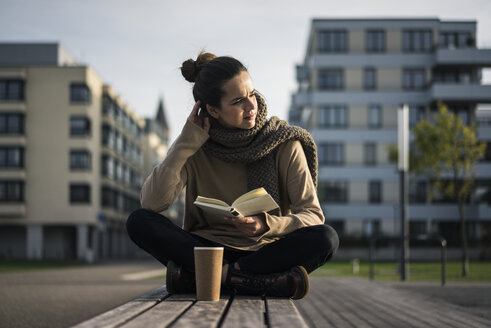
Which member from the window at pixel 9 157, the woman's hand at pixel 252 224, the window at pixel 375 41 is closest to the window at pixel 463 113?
the window at pixel 375 41

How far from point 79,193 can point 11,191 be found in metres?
4.85

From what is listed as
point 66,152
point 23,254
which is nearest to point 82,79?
point 66,152

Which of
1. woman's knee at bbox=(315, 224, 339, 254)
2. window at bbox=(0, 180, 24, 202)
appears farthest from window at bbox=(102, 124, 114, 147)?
woman's knee at bbox=(315, 224, 339, 254)

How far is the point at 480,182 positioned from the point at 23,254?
1348 inches

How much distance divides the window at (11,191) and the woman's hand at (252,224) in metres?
46.4

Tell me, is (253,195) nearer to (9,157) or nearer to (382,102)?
(382,102)

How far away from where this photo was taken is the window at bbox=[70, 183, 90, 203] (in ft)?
154

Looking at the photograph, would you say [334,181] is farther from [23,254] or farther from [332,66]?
[23,254]

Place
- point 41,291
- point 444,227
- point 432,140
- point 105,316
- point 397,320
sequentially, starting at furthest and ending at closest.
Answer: point 444,227
point 432,140
point 41,291
point 397,320
point 105,316

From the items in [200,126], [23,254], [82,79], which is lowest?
[23,254]

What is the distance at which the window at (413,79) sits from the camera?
46.3 meters

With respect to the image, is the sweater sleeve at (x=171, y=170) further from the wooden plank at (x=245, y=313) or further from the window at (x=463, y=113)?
the window at (x=463, y=113)

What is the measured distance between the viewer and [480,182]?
45312 mm

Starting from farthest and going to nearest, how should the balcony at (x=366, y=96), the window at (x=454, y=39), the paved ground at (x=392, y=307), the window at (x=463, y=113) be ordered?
the window at (x=454, y=39) < the balcony at (x=366, y=96) < the window at (x=463, y=113) < the paved ground at (x=392, y=307)
